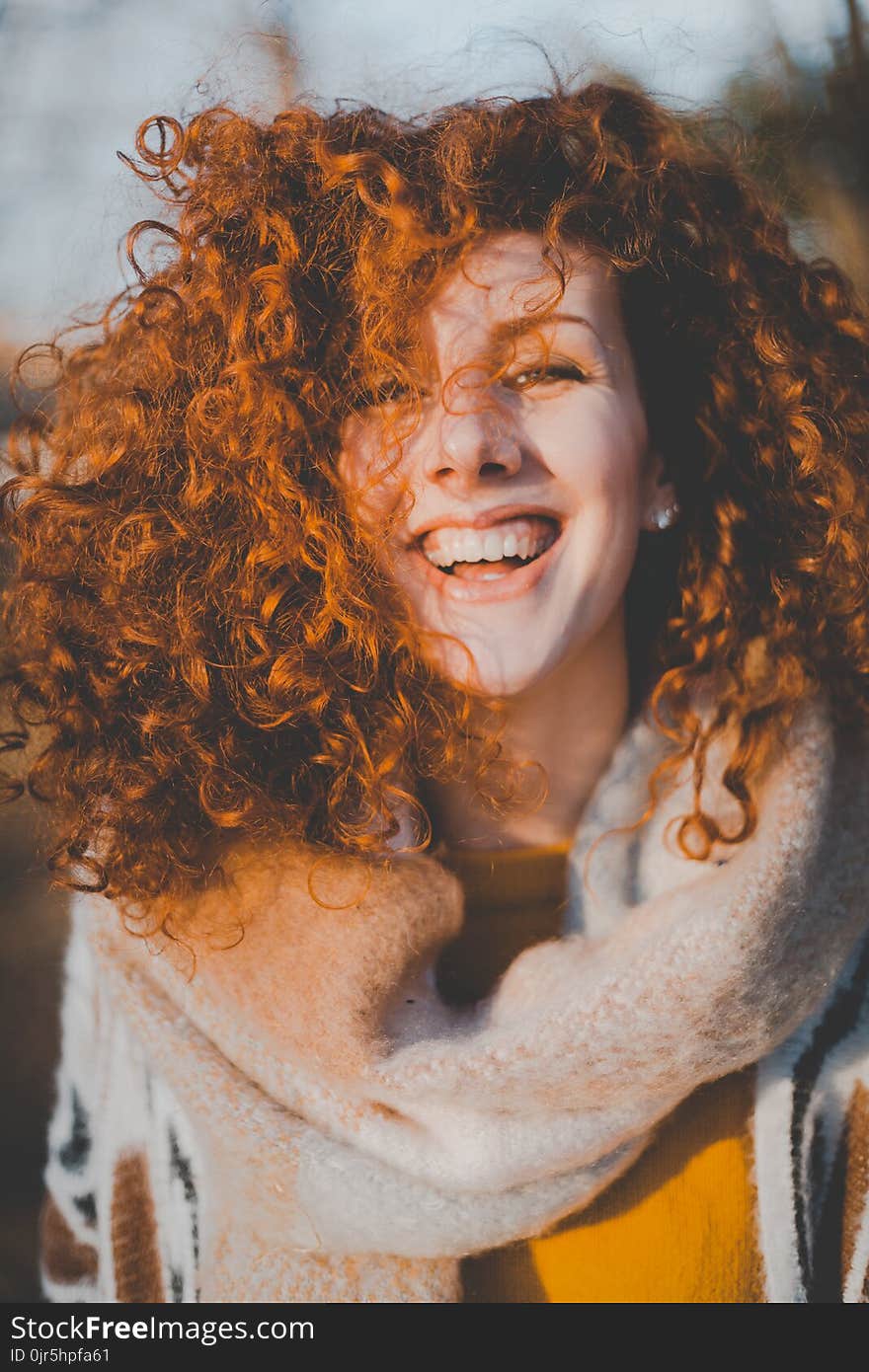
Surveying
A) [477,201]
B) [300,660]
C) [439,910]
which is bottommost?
[439,910]

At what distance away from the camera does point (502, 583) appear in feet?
3.09

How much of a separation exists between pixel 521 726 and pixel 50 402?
1.98 feet

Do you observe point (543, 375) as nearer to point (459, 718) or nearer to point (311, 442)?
point (311, 442)

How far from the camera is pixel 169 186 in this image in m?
0.93

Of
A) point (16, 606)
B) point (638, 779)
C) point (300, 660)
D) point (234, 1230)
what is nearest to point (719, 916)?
point (638, 779)

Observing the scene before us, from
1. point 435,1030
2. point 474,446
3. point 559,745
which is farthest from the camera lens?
point 559,745

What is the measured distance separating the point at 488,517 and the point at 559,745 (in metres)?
0.31

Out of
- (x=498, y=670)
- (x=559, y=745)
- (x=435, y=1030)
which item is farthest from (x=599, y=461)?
(x=435, y=1030)

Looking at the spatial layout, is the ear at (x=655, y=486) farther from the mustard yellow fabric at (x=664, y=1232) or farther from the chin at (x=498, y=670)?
the mustard yellow fabric at (x=664, y=1232)

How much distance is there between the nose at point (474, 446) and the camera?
0.89 m

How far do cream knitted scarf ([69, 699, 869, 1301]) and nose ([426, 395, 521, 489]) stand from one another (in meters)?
0.39

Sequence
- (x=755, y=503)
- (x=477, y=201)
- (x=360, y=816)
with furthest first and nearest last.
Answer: (x=755, y=503)
(x=360, y=816)
(x=477, y=201)

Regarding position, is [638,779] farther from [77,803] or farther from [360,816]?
[77,803]
